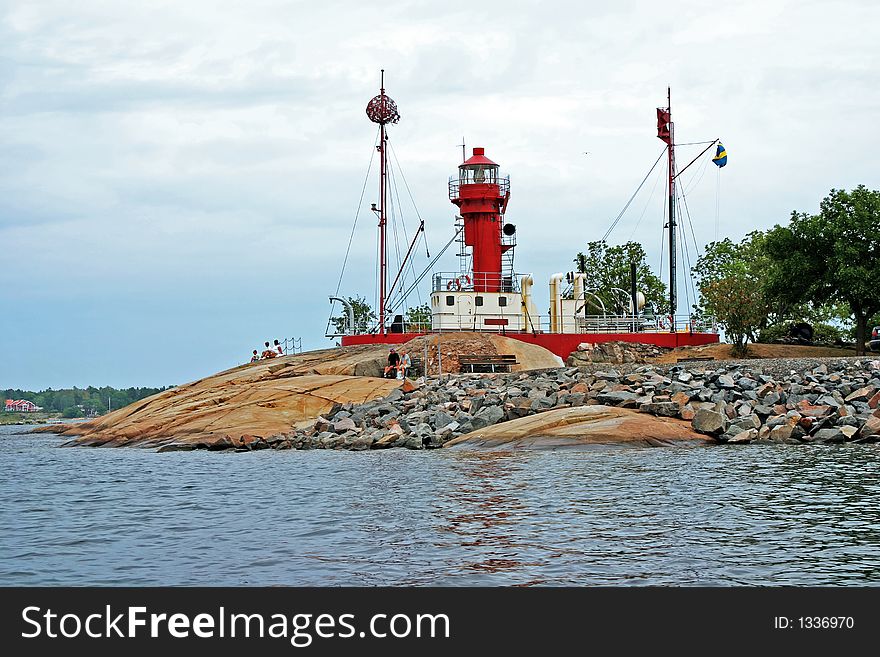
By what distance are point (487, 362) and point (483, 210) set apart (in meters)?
12.3

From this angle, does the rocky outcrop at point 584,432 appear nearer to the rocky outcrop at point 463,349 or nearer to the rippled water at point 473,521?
the rippled water at point 473,521

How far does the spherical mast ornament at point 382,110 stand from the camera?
51.3m

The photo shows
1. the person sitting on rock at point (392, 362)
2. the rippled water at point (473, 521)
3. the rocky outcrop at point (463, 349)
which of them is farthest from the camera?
the rocky outcrop at point (463, 349)

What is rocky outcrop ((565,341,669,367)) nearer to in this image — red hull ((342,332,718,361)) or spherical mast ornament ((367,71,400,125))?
red hull ((342,332,718,361))

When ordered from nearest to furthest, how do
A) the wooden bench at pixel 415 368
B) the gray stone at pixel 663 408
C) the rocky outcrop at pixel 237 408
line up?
the gray stone at pixel 663 408 → the rocky outcrop at pixel 237 408 → the wooden bench at pixel 415 368

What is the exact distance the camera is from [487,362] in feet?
143

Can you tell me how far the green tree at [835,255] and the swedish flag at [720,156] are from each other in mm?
6410

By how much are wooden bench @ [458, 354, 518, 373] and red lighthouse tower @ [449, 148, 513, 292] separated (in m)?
9.60

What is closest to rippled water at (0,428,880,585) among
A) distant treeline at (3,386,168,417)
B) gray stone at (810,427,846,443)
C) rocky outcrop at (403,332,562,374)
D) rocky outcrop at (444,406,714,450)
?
rocky outcrop at (444,406,714,450)

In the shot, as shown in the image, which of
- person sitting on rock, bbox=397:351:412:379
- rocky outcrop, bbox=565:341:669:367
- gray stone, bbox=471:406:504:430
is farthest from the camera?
rocky outcrop, bbox=565:341:669:367

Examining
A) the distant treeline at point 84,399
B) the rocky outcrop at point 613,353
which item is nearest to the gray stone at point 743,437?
the rocky outcrop at point 613,353

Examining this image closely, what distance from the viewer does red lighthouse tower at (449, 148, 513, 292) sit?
52.9 metres

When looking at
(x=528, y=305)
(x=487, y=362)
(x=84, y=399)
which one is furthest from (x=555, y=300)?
(x=84, y=399)
